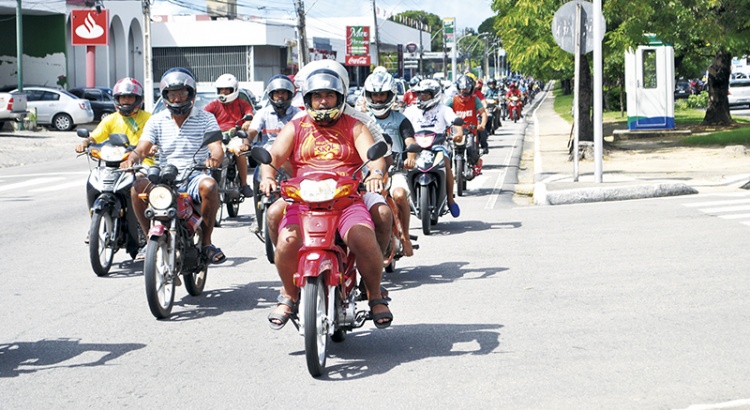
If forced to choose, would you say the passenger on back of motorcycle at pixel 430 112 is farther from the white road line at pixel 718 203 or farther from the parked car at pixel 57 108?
the parked car at pixel 57 108

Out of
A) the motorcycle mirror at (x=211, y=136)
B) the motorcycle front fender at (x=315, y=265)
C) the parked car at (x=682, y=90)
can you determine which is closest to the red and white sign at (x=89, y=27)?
the parked car at (x=682, y=90)

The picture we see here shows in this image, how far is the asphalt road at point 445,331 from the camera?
20.8 ft

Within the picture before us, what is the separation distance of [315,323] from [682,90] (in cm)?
7060

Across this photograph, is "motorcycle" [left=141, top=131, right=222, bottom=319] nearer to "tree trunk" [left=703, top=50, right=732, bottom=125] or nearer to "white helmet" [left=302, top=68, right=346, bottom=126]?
Result: "white helmet" [left=302, top=68, right=346, bottom=126]

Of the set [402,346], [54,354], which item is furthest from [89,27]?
[402,346]

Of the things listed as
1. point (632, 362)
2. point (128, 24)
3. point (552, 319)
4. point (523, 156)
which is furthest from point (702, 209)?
point (128, 24)

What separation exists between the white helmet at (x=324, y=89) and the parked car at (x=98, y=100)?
40.8m

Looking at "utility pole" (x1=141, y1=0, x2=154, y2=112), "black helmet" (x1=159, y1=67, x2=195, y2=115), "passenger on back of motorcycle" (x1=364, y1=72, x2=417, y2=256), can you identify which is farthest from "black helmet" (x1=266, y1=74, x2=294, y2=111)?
"utility pole" (x1=141, y1=0, x2=154, y2=112)

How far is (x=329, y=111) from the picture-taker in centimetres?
735

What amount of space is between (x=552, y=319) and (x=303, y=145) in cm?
222

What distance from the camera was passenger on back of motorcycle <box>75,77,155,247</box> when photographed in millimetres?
11406

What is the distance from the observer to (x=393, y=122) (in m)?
11.7

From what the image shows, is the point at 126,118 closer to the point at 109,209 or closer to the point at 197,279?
the point at 109,209

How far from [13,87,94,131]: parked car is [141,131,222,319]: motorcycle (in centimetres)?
3428
